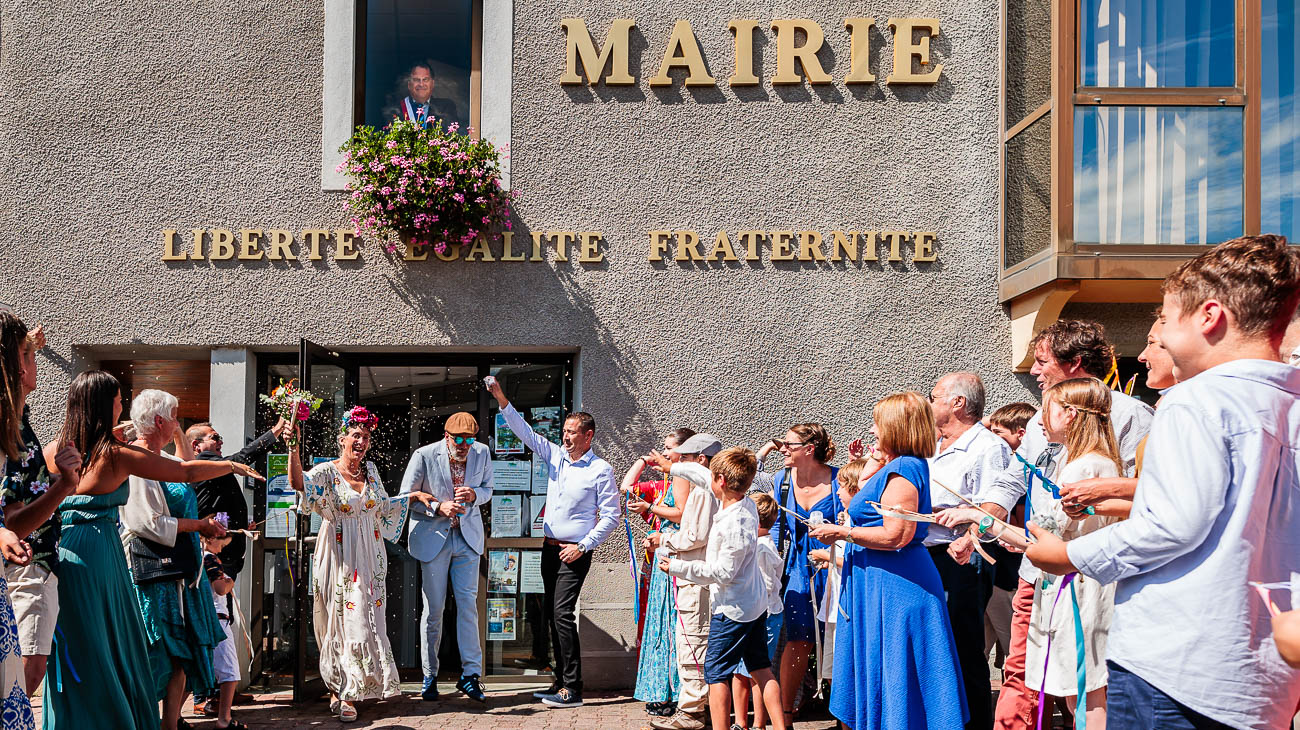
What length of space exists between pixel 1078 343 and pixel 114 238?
6.85m

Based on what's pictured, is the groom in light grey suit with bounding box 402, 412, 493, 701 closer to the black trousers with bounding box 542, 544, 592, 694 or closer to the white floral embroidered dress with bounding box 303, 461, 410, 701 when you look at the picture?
the white floral embroidered dress with bounding box 303, 461, 410, 701

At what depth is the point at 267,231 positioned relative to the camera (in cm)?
815

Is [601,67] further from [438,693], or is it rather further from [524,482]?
[438,693]

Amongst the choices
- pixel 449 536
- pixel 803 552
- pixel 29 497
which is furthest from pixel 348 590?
pixel 29 497

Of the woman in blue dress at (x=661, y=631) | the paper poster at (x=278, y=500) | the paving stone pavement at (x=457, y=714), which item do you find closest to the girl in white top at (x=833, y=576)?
the paving stone pavement at (x=457, y=714)

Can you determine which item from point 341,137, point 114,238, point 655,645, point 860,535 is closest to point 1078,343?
point 860,535

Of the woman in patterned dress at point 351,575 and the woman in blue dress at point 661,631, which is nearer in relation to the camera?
the woman in blue dress at point 661,631

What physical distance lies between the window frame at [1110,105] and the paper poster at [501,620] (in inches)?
183

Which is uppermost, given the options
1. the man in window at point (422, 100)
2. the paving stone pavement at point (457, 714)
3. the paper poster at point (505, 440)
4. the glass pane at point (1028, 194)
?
the man in window at point (422, 100)

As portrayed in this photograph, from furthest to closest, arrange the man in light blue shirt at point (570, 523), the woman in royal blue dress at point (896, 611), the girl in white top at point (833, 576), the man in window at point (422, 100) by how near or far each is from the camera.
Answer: the man in window at point (422, 100), the man in light blue shirt at point (570, 523), the girl in white top at point (833, 576), the woman in royal blue dress at point (896, 611)

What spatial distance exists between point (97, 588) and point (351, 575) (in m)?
2.51

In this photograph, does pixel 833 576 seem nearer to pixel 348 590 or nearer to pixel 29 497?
pixel 348 590

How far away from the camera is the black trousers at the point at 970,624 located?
557cm

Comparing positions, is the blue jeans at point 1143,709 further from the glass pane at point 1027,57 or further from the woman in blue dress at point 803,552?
the glass pane at point 1027,57
